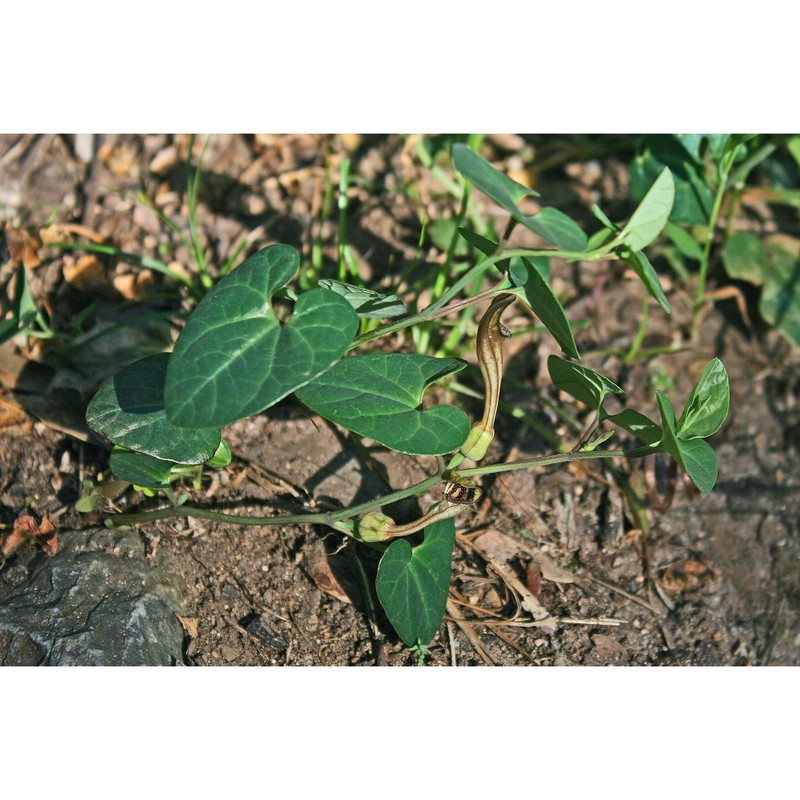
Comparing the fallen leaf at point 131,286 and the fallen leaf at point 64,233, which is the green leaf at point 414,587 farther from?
the fallen leaf at point 64,233

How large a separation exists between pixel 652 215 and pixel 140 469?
106 cm

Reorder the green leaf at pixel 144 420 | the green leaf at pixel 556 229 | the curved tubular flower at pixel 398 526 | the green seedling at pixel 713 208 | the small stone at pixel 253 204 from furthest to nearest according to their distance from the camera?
the small stone at pixel 253 204
the green seedling at pixel 713 208
the curved tubular flower at pixel 398 526
the green leaf at pixel 144 420
the green leaf at pixel 556 229

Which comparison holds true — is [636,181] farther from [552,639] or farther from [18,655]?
[18,655]

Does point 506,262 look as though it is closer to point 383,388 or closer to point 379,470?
point 383,388

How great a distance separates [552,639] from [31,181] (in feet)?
6.21

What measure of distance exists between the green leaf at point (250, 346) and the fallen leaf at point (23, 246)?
107 centimetres

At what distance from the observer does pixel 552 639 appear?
1684mm

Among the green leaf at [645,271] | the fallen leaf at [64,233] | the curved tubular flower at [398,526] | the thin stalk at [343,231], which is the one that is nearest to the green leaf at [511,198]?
the green leaf at [645,271]

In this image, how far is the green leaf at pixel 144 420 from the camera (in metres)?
1.44

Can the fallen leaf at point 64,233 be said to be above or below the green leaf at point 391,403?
below

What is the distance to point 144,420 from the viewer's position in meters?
1.47

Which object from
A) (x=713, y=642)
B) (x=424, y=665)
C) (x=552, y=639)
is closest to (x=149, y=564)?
(x=424, y=665)

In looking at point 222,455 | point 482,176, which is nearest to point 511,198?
point 482,176

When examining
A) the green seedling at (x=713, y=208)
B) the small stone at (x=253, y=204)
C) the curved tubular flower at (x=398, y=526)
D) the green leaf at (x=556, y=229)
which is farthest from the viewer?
the small stone at (x=253, y=204)
